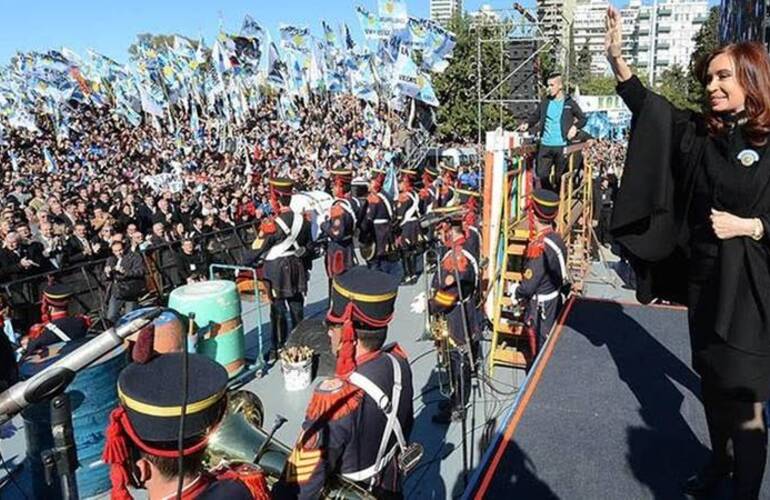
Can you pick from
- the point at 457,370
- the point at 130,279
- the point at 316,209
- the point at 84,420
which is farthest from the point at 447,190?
the point at 84,420

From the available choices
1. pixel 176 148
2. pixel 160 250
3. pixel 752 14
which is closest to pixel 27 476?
pixel 160 250

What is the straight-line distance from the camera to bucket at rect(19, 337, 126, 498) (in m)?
4.74

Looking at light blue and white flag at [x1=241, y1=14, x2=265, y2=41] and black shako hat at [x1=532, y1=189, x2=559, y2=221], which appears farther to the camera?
light blue and white flag at [x1=241, y1=14, x2=265, y2=41]

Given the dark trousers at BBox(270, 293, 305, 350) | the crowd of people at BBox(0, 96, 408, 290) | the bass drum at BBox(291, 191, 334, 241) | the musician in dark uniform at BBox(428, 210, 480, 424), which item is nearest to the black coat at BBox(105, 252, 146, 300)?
the crowd of people at BBox(0, 96, 408, 290)

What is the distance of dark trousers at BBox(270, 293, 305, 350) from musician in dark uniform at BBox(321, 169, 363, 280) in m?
1.14

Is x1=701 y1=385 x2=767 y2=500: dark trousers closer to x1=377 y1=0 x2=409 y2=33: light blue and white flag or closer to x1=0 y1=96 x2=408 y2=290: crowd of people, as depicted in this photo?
x1=0 y1=96 x2=408 y2=290: crowd of people

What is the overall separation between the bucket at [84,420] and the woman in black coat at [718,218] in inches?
162

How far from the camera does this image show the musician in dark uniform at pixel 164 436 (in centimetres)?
193

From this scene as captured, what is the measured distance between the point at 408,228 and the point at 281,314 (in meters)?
4.94

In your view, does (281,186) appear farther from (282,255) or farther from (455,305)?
(455,305)

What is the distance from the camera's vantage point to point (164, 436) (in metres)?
1.92

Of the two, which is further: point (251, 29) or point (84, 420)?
point (251, 29)

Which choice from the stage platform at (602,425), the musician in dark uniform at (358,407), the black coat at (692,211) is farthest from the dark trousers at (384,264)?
the black coat at (692,211)

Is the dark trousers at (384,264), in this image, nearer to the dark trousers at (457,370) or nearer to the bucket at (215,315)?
the bucket at (215,315)
